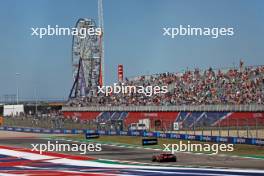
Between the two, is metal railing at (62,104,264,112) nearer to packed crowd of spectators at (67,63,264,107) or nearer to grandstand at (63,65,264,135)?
grandstand at (63,65,264,135)

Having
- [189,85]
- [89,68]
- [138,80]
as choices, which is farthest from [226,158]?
[89,68]

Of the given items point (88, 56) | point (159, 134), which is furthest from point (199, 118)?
point (88, 56)

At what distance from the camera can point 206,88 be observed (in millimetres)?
57219

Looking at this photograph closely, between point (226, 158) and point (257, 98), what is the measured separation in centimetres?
1641

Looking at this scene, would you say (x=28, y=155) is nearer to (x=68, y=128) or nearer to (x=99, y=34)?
(x=68, y=128)

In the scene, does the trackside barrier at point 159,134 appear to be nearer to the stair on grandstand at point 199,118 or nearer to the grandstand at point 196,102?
the grandstand at point 196,102

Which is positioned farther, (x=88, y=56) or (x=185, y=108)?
(x=88, y=56)

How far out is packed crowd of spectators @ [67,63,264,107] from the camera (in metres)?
51.6

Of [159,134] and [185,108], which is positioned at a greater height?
[185,108]

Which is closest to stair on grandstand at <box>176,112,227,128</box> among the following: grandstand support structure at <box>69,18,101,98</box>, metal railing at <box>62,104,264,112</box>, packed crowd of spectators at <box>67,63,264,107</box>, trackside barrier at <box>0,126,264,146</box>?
metal railing at <box>62,104,264,112</box>

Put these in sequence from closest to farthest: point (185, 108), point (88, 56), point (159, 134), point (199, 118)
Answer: point (159, 134), point (199, 118), point (185, 108), point (88, 56)

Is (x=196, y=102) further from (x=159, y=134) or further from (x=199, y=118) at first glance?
(x=159, y=134)

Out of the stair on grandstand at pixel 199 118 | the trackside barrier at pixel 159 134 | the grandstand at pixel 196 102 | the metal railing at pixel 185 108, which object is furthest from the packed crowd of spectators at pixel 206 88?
the trackside barrier at pixel 159 134

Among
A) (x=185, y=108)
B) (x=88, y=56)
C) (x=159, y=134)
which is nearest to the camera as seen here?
(x=159, y=134)
